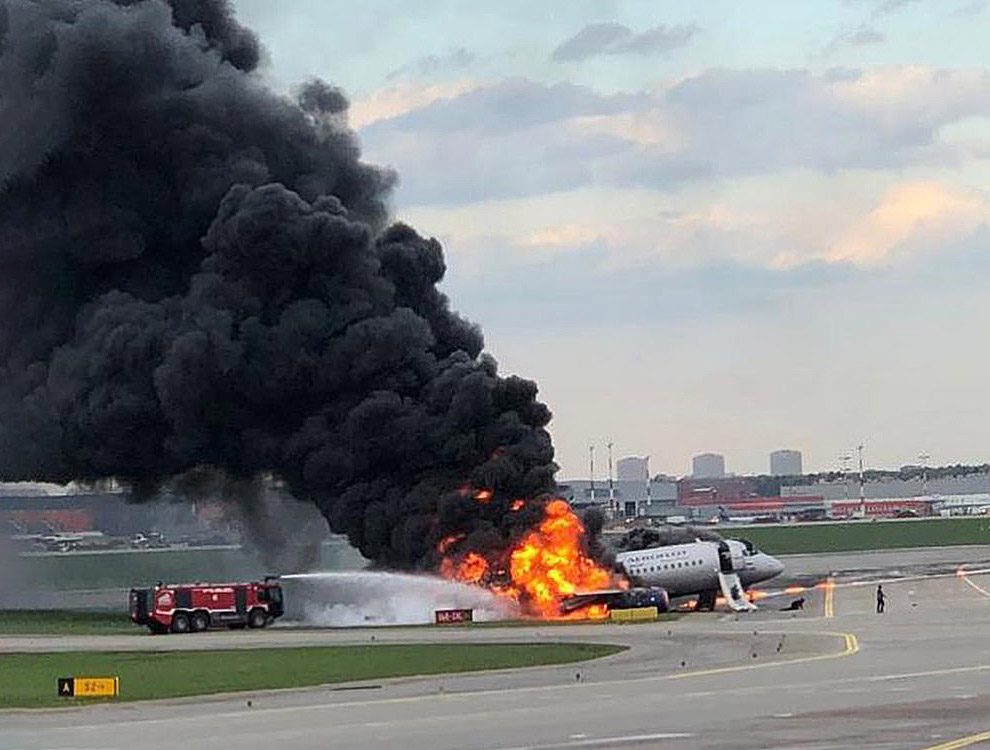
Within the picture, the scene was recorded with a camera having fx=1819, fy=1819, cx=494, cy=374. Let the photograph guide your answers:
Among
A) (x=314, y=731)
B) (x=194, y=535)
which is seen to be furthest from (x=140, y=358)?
(x=314, y=731)

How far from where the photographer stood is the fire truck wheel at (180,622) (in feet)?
267

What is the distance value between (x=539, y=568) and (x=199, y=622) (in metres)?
15.8

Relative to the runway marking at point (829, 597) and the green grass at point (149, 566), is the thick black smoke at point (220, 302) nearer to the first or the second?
the green grass at point (149, 566)

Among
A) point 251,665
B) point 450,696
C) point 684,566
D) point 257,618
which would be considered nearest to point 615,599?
point 684,566

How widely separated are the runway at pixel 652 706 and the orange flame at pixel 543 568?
1882cm

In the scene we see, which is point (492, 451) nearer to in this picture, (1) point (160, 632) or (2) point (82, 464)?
(1) point (160, 632)

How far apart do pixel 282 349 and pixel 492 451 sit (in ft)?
43.1

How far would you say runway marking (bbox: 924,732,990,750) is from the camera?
2880 cm

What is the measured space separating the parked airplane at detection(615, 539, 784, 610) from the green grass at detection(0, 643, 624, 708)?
2787cm

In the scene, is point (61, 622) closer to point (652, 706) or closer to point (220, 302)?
point (220, 302)

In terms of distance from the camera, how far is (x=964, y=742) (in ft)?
97.2

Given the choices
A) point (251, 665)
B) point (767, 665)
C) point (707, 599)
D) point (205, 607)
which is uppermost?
point (205, 607)

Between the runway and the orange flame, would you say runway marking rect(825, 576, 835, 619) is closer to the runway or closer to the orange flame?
the orange flame

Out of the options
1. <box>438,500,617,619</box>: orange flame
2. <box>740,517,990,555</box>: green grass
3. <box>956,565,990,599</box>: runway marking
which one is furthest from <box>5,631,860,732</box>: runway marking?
<box>740,517,990,555</box>: green grass
